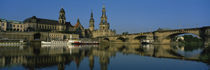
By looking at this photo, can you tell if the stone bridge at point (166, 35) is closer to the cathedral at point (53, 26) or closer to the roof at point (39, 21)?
the cathedral at point (53, 26)

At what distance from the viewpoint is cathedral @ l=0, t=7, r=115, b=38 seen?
340ft

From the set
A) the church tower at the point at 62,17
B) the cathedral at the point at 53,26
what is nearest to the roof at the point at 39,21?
the cathedral at the point at 53,26

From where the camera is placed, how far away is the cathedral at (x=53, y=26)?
104 m

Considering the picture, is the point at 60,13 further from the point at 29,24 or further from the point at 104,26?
the point at 104,26

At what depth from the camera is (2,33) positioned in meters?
83.3

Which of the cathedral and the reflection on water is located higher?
the cathedral

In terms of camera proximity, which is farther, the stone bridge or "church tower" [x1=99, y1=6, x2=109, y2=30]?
"church tower" [x1=99, y1=6, x2=109, y2=30]

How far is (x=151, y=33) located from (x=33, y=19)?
7199cm

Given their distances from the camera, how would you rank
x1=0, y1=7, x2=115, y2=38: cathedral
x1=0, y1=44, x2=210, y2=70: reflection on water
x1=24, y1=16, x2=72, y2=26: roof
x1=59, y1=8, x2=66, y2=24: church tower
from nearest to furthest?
x1=0, y1=44, x2=210, y2=70: reflection on water
x1=0, y1=7, x2=115, y2=38: cathedral
x1=24, y1=16, x2=72, y2=26: roof
x1=59, y1=8, x2=66, y2=24: church tower

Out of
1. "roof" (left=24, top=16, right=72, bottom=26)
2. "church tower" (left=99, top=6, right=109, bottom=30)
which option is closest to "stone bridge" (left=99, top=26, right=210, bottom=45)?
"church tower" (left=99, top=6, right=109, bottom=30)

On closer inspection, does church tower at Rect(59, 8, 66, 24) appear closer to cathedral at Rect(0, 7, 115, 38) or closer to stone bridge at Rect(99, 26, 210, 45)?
cathedral at Rect(0, 7, 115, 38)

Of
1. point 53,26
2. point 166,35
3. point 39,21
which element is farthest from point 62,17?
point 166,35

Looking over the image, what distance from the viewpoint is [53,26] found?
125 metres

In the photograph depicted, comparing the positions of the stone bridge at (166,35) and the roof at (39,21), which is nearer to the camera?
the stone bridge at (166,35)
